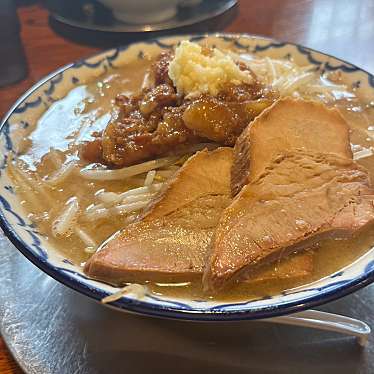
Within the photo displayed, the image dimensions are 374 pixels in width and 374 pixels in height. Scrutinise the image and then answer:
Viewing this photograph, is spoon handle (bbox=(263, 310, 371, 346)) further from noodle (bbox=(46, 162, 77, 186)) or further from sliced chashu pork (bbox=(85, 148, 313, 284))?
noodle (bbox=(46, 162, 77, 186))

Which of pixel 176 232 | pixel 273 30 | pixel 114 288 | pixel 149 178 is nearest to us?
pixel 114 288

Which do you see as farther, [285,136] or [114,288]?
[285,136]

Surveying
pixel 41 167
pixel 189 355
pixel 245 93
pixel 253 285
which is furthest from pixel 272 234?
pixel 41 167

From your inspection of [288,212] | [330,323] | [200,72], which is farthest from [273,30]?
[330,323]

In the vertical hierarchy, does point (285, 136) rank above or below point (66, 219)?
above

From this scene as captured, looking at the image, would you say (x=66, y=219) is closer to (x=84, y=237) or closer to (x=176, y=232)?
(x=84, y=237)

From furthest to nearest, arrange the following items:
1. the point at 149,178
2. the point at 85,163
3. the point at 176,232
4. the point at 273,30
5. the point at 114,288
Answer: the point at 273,30
the point at 85,163
the point at 149,178
the point at 176,232
the point at 114,288
